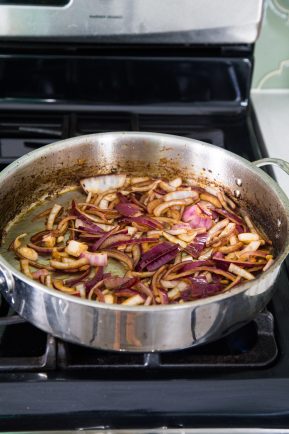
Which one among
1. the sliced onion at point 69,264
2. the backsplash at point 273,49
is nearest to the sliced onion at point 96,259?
the sliced onion at point 69,264

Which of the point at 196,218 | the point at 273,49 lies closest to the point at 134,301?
the point at 196,218

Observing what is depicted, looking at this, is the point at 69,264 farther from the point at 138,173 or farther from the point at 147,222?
the point at 138,173

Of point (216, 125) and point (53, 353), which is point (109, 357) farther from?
point (216, 125)

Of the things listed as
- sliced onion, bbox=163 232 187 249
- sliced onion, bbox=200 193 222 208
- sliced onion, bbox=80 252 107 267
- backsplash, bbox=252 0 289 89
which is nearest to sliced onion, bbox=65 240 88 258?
sliced onion, bbox=80 252 107 267

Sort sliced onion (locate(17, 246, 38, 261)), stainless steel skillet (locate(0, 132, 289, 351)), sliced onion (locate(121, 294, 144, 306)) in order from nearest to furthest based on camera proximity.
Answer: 1. stainless steel skillet (locate(0, 132, 289, 351))
2. sliced onion (locate(121, 294, 144, 306))
3. sliced onion (locate(17, 246, 38, 261))

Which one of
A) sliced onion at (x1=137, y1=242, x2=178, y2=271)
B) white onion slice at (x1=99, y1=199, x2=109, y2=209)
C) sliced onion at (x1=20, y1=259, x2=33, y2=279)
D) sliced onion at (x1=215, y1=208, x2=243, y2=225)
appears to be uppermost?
sliced onion at (x1=137, y1=242, x2=178, y2=271)

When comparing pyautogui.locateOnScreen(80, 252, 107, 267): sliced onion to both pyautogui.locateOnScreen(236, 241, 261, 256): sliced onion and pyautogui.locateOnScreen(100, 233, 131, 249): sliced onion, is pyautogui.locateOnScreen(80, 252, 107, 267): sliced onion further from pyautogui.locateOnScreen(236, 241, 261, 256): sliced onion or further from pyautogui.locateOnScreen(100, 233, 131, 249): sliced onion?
pyautogui.locateOnScreen(236, 241, 261, 256): sliced onion

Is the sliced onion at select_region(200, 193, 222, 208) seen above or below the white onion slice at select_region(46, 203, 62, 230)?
above

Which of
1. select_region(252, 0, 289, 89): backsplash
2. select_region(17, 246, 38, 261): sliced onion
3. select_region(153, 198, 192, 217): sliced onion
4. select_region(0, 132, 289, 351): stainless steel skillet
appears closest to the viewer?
select_region(0, 132, 289, 351): stainless steel skillet
